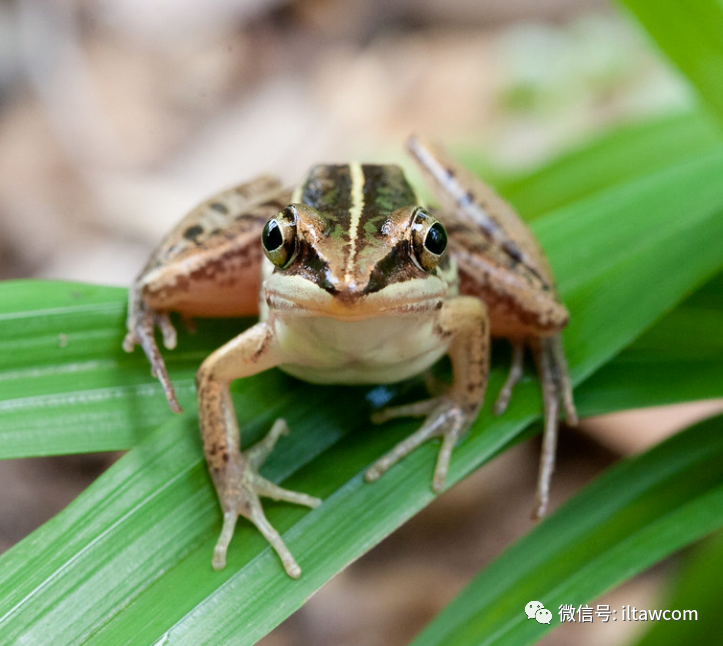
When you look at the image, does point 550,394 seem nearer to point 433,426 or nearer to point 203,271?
point 433,426

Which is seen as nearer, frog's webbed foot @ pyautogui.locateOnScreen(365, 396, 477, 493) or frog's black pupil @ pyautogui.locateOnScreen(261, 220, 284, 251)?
frog's black pupil @ pyautogui.locateOnScreen(261, 220, 284, 251)

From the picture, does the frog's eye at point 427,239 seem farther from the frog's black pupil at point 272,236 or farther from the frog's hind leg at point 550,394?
the frog's hind leg at point 550,394

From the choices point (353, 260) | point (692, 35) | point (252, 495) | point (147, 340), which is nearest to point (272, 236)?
point (353, 260)

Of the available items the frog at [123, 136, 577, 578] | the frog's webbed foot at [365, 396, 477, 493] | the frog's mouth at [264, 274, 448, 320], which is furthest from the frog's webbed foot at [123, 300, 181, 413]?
the frog's webbed foot at [365, 396, 477, 493]

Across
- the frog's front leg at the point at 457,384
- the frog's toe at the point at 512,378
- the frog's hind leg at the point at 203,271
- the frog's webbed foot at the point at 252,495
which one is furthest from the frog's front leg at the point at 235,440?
the frog's toe at the point at 512,378

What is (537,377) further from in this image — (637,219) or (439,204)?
(439,204)

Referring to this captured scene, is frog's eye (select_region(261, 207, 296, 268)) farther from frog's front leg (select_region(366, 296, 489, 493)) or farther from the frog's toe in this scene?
the frog's toe
